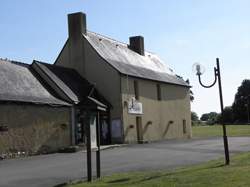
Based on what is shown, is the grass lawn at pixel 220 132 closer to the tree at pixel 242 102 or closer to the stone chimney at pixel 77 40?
the stone chimney at pixel 77 40

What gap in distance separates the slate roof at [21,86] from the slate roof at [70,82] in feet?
4.33

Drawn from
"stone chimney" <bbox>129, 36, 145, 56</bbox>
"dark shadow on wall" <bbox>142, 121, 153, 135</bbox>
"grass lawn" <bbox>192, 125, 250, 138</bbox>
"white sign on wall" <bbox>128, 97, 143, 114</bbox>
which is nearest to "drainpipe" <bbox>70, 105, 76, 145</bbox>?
"white sign on wall" <bbox>128, 97, 143, 114</bbox>

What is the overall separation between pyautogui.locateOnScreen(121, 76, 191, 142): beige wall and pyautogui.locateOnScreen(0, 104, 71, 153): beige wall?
27.9 feet

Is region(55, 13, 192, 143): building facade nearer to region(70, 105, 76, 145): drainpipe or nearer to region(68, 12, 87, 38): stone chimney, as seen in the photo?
region(68, 12, 87, 38): stone chimney

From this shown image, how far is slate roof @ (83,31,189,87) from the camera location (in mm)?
43500

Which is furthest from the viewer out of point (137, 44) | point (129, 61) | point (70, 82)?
point (137, 44)

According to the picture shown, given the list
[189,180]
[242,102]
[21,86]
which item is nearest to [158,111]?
[21,86]

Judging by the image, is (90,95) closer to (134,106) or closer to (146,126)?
(134,106)

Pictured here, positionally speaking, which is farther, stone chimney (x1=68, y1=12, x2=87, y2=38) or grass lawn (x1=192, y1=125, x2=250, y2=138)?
grass lawn (x1=192, y1=125, x2=250, y2=138)

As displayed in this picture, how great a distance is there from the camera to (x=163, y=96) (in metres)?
49.5

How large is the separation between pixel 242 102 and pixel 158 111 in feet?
225

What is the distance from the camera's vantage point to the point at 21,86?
32.7 m

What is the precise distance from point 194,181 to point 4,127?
58.0ft

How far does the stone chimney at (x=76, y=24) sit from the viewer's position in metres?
43.0
